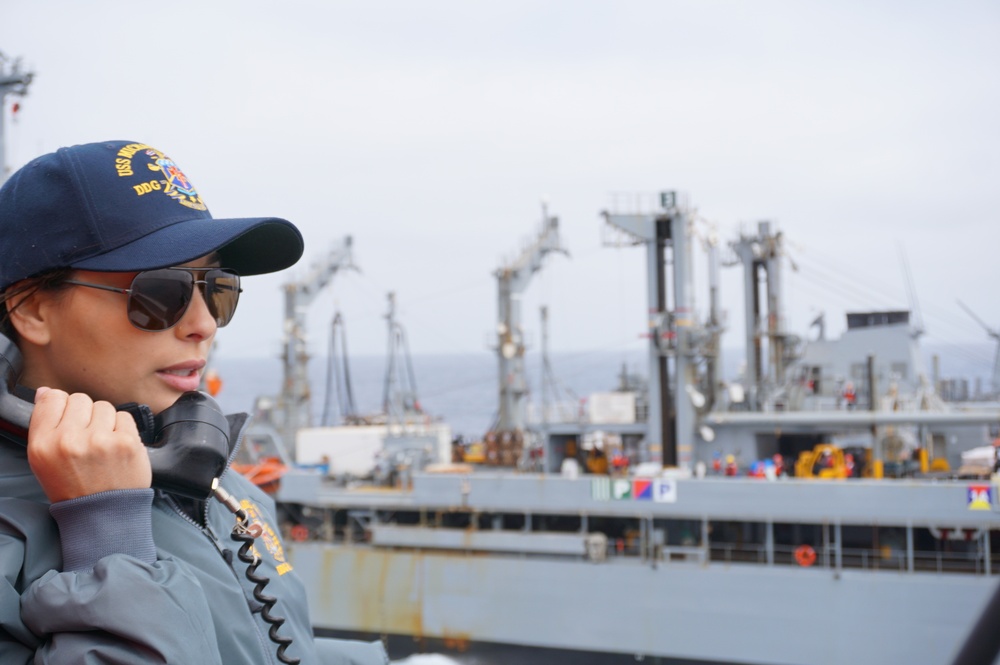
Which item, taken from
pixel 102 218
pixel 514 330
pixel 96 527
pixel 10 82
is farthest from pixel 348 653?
pixel 514 330

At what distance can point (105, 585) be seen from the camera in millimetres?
913

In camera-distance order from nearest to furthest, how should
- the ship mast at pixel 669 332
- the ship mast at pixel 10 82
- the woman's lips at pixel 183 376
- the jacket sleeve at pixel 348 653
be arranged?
the woman's lips at pixel 183 376 → the jacket sleeve at pixel 348 653 → the ship mast at pixel 10 82 → the ship mast at pixel 669 332

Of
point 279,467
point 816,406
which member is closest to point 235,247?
point 279,467

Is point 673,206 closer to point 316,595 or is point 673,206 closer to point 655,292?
point 655,292

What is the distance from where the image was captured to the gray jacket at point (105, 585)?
91cm

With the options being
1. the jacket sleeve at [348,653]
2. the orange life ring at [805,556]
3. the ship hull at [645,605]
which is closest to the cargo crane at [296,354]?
the ship hull at [645,605]

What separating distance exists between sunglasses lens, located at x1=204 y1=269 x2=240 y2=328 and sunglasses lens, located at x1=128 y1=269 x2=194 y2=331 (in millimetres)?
56

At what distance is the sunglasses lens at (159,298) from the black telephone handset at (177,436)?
120mm

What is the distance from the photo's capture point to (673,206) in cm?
1588

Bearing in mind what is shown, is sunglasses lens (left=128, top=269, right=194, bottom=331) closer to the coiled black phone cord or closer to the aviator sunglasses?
the aviator sunglasses

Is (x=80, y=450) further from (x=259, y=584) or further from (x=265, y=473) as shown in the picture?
(x=265, y=473)

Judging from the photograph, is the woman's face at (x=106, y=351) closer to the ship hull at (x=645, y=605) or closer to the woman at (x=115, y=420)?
the woman at (x=115, y=420)

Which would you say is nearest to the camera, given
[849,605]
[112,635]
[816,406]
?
[112,635]

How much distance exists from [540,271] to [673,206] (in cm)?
398
